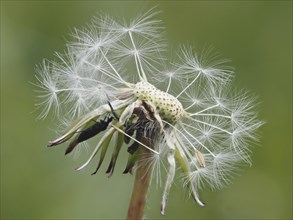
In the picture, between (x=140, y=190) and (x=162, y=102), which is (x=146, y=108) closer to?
(x=162, y=102)

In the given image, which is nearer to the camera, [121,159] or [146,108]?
[146,108]

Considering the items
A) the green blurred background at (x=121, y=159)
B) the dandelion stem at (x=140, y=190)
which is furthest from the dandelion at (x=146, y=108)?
the green blurred background at (x=121, y=159)

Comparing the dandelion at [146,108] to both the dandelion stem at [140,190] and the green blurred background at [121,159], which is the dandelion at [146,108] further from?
the green blurred background at [121,159]

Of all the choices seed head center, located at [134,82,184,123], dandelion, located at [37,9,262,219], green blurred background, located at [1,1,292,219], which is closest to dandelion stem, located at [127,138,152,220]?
dandelion, located at [37,9,262,219]

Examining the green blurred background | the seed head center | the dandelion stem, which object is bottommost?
the dandelion stem

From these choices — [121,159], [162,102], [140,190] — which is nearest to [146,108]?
[162,102]

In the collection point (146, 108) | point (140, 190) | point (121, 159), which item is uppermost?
point (121, 159)

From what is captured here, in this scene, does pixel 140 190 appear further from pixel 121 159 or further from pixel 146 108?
pixel 121 159

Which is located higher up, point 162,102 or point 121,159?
point 121,159

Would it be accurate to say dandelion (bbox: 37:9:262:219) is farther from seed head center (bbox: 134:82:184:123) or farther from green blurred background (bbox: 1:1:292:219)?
green blurred background (bbox: 1:1:292:219)
